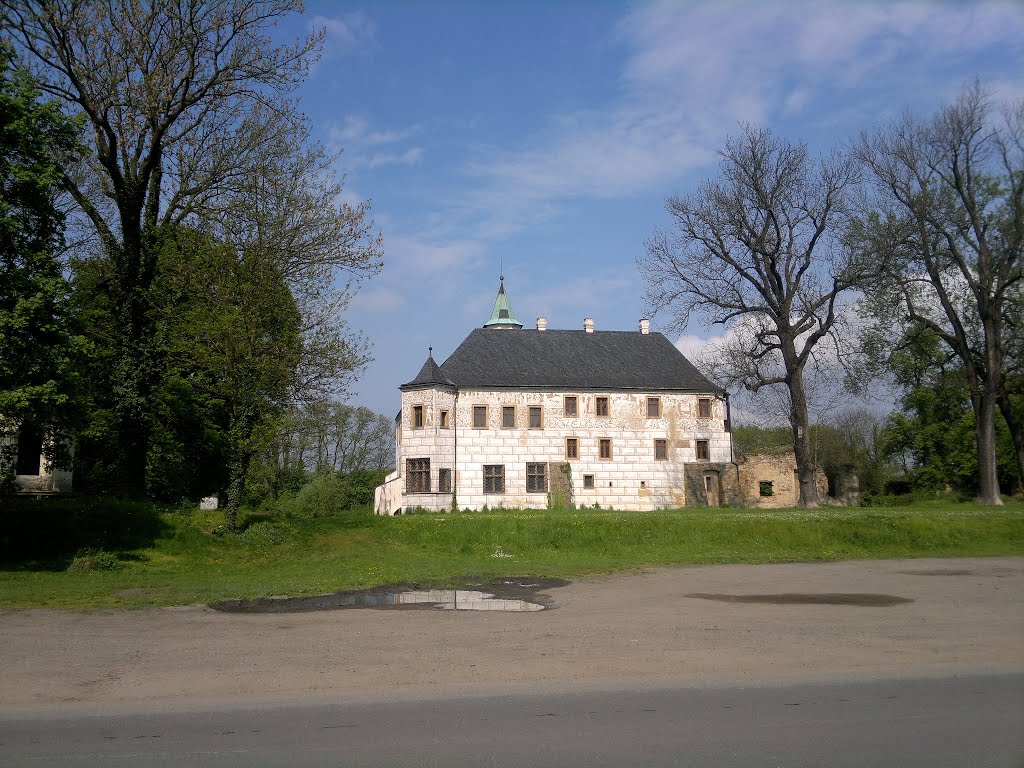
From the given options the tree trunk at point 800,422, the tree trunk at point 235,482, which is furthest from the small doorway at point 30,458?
the tree trunk at point 800,422

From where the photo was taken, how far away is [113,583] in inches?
654

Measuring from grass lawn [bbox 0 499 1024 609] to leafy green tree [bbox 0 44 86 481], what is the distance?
3.52 m

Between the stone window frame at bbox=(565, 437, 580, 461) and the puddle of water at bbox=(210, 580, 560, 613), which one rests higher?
the stone window frame at bbox=(565, 437, 580, 461)

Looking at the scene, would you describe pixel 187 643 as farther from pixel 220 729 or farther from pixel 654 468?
pixel 654 468

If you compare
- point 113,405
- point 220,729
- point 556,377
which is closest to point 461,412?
point 556,377

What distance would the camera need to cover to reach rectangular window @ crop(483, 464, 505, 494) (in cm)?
4084

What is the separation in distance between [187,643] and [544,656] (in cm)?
498

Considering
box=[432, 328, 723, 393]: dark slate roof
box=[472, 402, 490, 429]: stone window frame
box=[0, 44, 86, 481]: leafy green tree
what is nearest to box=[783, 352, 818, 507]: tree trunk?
box=[432, 328, 723, 393]: dark slate roof

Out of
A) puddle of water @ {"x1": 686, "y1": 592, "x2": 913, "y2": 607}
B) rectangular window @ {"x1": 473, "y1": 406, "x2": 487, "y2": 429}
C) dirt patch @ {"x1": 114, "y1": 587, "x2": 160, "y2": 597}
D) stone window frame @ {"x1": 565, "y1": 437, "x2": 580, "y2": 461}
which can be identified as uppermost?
rectangular window @ {"x1": 473, "y1": 406, "x2": 487, "y2": 429}

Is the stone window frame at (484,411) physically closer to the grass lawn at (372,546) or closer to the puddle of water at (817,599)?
the grass lawn at (372,546)

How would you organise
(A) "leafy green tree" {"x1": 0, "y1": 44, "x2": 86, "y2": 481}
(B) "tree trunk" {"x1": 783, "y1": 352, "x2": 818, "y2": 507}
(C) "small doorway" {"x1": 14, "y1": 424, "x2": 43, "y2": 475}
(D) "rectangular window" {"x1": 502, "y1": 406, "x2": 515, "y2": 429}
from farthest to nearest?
(D) "rectangular window" {"x1": 502, "y1": 406, "x2": 515, "y2": 429} < (B) "tree trunk" {"x1": 783, "y1": 352, "x2": 818, "y2": 507} < (C) "small doorway" {"x1": 14, "y1": 424, "x2": 43, "y2": 475} < (A) "leafy green tree" {"x1": 0, "y1": 44, "x2": 86, "y2": 481}

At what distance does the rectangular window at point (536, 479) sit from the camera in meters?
41.7

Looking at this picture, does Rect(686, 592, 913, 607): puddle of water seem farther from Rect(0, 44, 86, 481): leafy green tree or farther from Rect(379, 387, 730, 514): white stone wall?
Rect(379, 387, 730, 514): white stone wall

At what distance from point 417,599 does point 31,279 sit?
12.0 m
